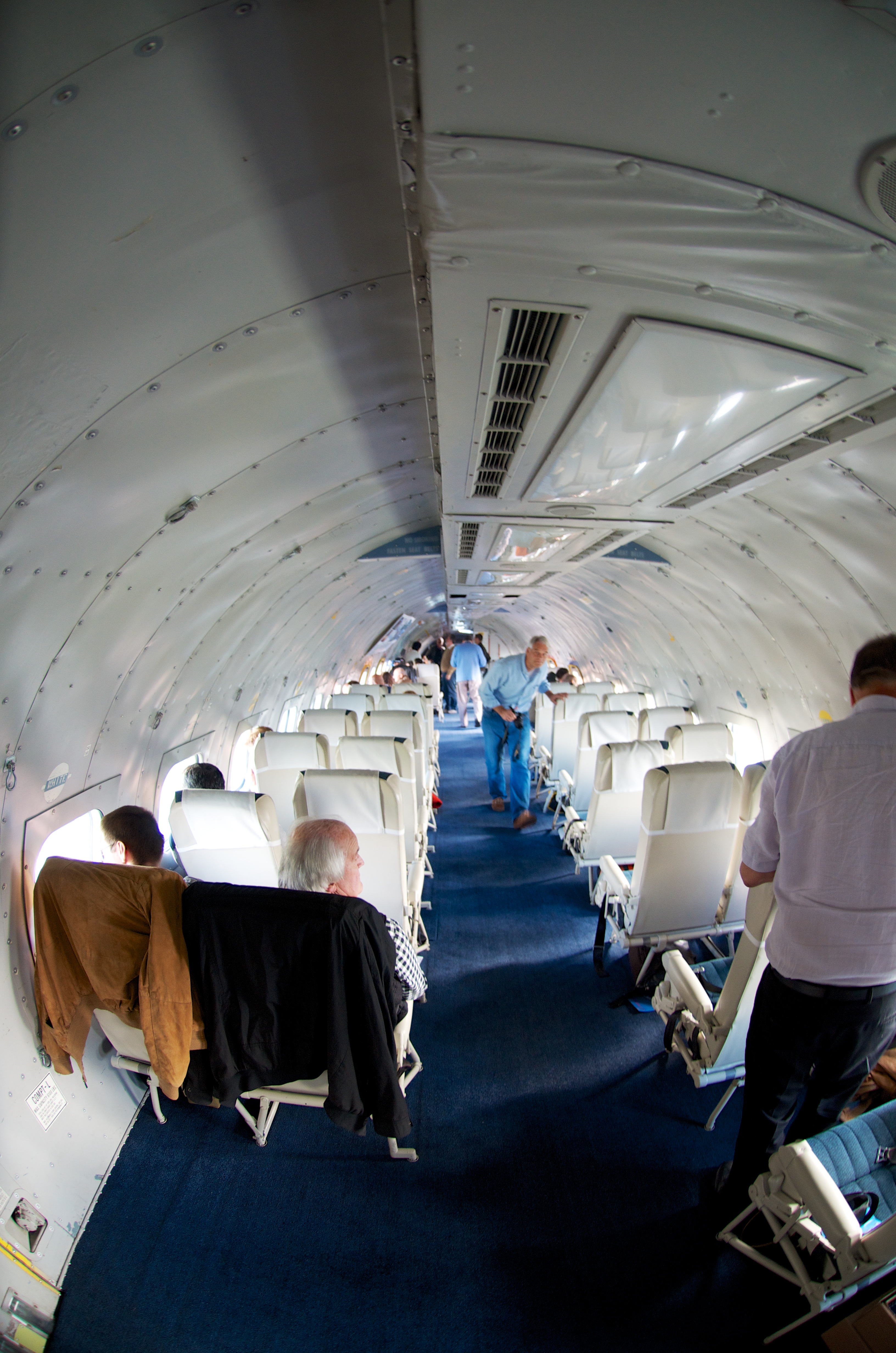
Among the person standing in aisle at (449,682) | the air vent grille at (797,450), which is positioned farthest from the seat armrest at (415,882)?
the person standing in aisle at (449,682)

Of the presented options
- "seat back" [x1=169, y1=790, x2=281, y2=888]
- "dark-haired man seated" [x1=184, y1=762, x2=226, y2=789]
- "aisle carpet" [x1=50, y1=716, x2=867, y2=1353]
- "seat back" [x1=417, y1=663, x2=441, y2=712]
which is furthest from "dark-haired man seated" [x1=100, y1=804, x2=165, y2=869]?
"seat back" [x1=417, y1=663, x2=441, y2=712]

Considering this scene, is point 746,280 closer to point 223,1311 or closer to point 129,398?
Answer: point 129,398

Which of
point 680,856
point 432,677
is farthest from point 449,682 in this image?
point 680,856

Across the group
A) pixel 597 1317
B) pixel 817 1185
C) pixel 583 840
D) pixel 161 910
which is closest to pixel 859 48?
pixel 817 1185

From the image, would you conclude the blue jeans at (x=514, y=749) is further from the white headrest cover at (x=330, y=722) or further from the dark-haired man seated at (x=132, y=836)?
the dark-haired man seated at (x=132, y=836)

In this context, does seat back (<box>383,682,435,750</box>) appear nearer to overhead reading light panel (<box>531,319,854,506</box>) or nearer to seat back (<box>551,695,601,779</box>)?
seat back (<box>551,695,601,779</box>)

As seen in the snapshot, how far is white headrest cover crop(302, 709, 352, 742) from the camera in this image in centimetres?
665

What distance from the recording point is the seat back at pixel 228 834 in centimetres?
353

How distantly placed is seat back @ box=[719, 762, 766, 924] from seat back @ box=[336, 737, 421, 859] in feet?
8.48

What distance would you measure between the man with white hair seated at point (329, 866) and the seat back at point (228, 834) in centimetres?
56

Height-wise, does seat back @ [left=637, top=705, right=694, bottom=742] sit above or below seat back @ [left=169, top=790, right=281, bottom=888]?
above

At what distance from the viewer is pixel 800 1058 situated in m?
2.35

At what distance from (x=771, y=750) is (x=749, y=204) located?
7.11 meters

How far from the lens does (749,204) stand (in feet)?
4.66
